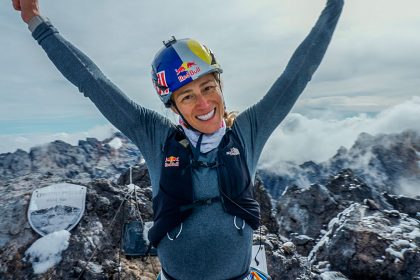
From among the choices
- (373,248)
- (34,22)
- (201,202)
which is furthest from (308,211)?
(34,22)

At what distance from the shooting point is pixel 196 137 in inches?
140

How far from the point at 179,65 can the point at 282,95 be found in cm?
120

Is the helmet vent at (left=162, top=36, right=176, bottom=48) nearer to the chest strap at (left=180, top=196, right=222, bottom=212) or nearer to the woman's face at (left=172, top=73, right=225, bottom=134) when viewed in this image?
the woman's face at (left=172, top=73, right=225, bottom=134)

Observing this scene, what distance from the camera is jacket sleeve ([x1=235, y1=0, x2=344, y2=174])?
3678mm

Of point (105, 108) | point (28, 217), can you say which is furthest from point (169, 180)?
point (28, 217)

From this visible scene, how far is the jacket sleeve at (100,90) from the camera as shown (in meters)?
3.47

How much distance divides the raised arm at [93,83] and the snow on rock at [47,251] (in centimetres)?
416

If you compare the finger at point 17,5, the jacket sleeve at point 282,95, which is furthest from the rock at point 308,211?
the finger at point 17,5

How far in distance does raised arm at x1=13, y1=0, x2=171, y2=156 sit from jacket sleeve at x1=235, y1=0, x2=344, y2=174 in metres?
0.96

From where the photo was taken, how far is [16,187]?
7.84 m

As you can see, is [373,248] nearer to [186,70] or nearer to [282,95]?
[282,95]

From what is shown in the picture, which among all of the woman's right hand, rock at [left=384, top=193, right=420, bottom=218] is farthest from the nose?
rock at [left=384, top=193, right=420, bottom=218]

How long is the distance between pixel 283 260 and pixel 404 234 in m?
5.22

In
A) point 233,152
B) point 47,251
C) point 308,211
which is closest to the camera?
point 233,152
